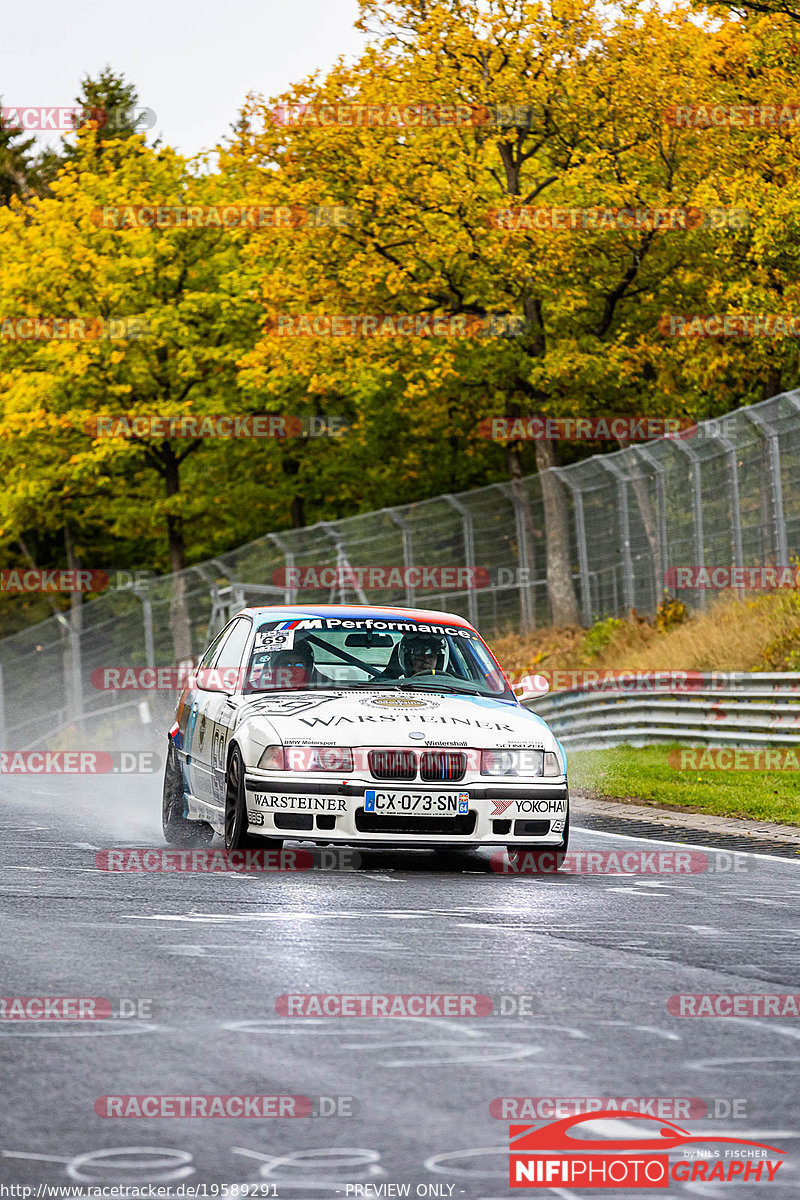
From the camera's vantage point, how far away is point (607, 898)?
10047 millimetres

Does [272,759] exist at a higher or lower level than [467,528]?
lower

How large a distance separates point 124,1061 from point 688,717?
15.9 metres

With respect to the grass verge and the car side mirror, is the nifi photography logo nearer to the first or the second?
the car side mirror

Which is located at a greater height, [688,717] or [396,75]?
[396,75]

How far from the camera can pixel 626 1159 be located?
473 centimetres

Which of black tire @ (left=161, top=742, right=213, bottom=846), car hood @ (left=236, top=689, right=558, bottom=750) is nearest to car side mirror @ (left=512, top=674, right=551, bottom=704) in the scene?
car hood @ (left=236, top=689, right=558, bottom=750)

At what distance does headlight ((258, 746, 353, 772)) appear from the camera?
10.6 m

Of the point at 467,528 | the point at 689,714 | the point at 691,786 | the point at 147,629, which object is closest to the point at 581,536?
the point at 467,528

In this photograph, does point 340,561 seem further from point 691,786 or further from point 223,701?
point 223,701

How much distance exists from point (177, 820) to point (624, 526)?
689 inches

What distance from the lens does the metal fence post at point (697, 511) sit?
26.6m

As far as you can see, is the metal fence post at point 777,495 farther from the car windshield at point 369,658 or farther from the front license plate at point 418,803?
the front license plate at point 418,803

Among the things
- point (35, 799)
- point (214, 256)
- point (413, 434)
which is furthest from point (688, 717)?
point (214, 256)

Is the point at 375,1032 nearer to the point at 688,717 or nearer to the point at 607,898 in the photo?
the point at 607,898
